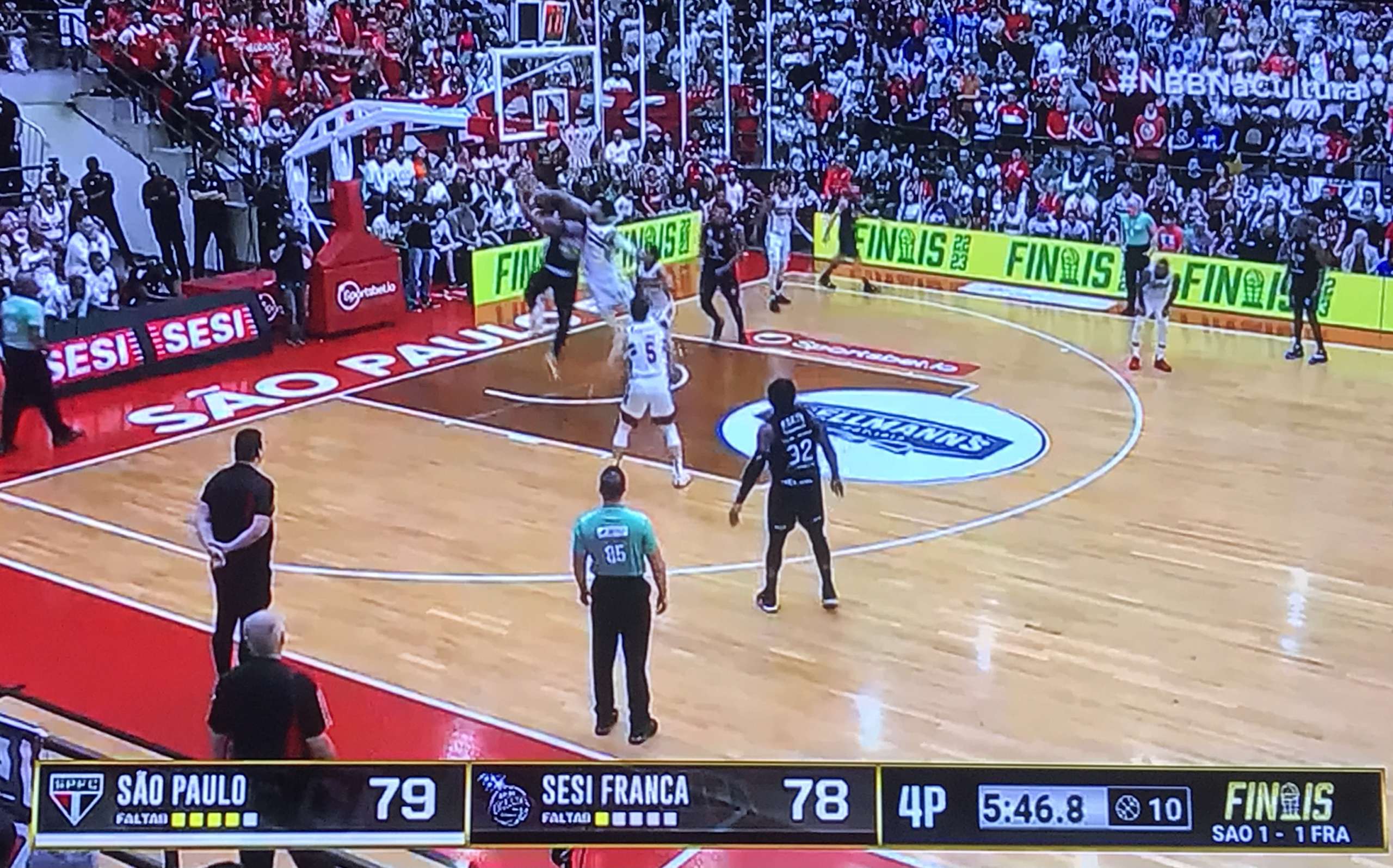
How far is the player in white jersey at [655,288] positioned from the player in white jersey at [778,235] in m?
7.69

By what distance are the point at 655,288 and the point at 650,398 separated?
1.00m

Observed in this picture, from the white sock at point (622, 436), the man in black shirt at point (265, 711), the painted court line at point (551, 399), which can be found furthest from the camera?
the painted court line at point (551, 399)

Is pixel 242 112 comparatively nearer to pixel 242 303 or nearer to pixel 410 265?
pixel 410 265

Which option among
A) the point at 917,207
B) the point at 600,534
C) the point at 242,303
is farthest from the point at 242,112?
the point at 600,534

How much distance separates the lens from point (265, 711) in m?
7.29

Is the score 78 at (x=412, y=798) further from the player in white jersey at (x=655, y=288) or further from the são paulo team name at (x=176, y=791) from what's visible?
the player in white jersey at (x=655, y=288)

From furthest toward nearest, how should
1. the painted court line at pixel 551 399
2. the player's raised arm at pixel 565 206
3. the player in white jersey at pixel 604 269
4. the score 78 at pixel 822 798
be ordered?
1. the player's raised arm at pixel 565 206
2. the player in white jersey at pixel 604 269
3. the painted court line at pixel 551 399
4. the score 78 at pixel 822 798

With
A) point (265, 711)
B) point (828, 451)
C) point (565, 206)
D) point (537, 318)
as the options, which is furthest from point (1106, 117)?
point (265, 711)

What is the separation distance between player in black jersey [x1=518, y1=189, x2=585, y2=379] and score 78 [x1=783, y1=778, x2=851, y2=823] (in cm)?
1212

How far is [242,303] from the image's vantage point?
19.7 meters

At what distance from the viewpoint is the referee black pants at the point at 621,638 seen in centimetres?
916

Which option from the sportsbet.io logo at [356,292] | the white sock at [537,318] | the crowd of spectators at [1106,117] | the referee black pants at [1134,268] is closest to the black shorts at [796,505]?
the white sock at [537,318]

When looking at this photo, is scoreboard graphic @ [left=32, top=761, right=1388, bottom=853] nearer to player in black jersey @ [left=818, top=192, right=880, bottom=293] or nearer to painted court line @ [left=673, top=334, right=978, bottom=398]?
painted court line @ [left=673, top=334, right=978, bottom=398]

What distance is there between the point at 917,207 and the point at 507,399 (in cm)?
1217
